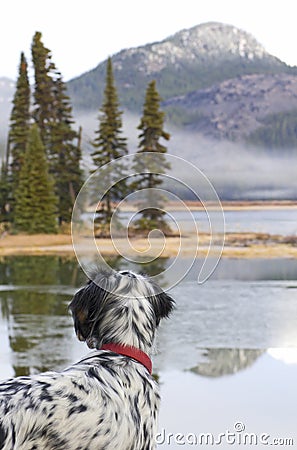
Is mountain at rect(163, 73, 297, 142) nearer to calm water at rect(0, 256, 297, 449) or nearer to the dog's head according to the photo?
calm water at rect(0, 256, 297, 449)

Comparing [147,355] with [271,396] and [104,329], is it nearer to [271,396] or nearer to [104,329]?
[104,329]

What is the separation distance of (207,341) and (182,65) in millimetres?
4148

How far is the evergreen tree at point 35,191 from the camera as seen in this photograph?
21.6 feet

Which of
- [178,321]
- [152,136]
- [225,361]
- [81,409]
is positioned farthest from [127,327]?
[152,136]

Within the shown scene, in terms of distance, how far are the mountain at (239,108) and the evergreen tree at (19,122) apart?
1.31 metres

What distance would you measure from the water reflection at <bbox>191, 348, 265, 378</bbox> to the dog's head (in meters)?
2.23

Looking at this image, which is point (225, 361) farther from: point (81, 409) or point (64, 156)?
point (64, 156)

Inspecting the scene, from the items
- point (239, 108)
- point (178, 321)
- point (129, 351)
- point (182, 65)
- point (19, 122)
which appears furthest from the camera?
point (182, 65)

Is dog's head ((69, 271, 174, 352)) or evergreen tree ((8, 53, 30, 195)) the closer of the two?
dog's head ((69, 271, 174, 352))

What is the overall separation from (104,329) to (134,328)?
4 centimetres

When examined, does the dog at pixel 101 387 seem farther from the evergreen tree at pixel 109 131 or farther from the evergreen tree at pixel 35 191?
the evergreen tree at pixel 35 191

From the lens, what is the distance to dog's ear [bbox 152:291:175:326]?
45.8 inches

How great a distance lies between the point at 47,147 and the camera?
6.76 meters

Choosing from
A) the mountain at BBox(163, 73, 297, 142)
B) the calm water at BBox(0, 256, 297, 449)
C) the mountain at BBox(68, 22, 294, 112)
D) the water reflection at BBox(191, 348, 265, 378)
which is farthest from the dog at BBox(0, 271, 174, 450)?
the mountain at BBox(68, 22, 294, 112)
